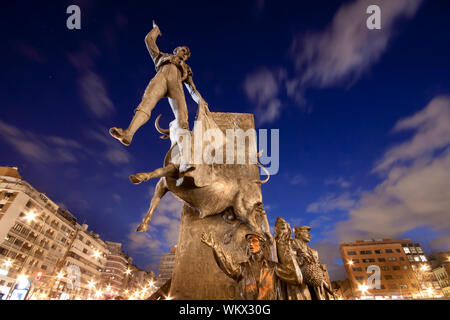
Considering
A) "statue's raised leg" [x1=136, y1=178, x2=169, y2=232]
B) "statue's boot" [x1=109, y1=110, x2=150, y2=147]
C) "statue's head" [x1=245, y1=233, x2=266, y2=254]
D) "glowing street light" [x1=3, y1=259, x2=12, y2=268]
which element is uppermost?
"glowing street light" [x1=3, y1=259, x2=12, y2=268]

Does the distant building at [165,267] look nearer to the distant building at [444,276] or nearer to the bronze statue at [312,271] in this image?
the bronze statue at [312,271]

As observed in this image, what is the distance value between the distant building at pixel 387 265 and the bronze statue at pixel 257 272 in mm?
73826

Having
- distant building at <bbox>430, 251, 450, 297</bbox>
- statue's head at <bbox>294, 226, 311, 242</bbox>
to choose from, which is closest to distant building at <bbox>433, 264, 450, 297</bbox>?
distant building at <bbox>430, 251, 450, 297</bbox>

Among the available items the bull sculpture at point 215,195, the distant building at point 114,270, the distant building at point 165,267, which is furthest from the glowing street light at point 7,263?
the bull sculpture at point 215,195

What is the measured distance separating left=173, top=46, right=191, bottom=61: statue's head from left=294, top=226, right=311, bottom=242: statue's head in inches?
150

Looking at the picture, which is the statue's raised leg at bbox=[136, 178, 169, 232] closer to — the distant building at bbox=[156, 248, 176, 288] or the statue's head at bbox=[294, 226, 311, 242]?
the statue's head at bbox=[294, 226, 311, 242]

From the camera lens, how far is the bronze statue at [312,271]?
2621 mm

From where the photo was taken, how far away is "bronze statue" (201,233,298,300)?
8.38ft

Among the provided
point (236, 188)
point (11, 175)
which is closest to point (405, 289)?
point (236, 188)

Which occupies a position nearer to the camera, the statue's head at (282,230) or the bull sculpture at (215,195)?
the statue's head at (282,230)

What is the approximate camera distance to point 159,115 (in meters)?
4.23

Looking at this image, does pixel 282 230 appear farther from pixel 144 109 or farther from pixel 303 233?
pixel 144 109
